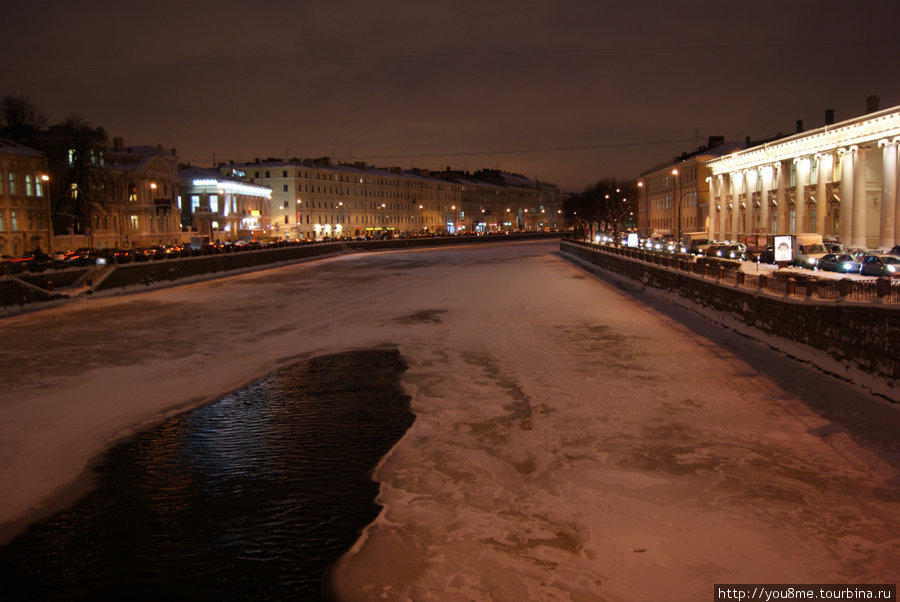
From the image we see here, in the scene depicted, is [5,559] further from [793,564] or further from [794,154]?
[794,154]

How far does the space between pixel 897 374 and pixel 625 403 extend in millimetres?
4193

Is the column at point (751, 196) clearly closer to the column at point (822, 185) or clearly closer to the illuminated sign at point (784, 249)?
the column at point (822, 185)

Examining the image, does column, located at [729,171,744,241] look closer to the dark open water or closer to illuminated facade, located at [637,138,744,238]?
illuminated facade, located at [637,138,744,238]

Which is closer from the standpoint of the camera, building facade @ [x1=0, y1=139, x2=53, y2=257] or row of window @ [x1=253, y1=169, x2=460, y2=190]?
building facade @ [x1=0, y1=139, x2=53, y2=257]

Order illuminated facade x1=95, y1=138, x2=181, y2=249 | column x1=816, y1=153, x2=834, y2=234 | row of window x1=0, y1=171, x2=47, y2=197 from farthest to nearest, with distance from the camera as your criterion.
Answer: illuminated facade x1=95, y1=138, x2=181, y2=249 → column x1=816, y1=153, x2=834, y2=234 → row of window x1=0, y1=171, x2=47, y2=197

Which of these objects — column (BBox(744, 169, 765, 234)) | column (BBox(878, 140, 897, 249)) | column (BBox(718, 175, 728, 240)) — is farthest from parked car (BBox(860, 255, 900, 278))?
column (BBox(718, 175, 728, 240))

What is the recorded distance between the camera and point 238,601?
594cm

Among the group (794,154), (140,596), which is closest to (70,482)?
(140,596)

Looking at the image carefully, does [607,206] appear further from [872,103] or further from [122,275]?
[122,275]

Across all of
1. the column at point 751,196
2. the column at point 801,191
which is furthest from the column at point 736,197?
the column at point 801,191

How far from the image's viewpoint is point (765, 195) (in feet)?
242

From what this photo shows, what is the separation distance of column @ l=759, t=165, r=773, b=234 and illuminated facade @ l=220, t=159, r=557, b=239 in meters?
67.9

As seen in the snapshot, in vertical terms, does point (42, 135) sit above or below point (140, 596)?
above

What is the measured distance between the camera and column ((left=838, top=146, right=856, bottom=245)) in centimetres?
5506
